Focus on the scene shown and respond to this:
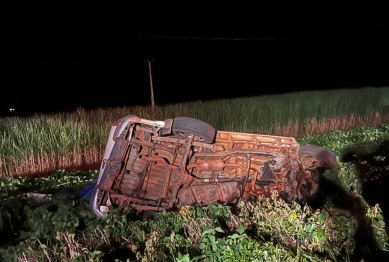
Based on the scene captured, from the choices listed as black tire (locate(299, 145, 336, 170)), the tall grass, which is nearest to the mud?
black tire (locate(299, 145, 336, 170))

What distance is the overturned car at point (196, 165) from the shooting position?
595 centimetres

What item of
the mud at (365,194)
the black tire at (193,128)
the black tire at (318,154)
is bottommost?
the mud at (365,194)

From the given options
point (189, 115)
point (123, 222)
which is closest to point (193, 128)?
point (123, 222)

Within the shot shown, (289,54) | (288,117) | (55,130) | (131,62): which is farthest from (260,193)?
(289,54)

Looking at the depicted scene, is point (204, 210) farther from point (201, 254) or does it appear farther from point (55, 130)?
point (55, 130)

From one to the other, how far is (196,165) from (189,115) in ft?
21.6

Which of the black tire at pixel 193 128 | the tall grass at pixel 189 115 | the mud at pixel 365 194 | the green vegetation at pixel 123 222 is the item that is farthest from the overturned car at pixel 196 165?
the tall grass at pixel 189 115

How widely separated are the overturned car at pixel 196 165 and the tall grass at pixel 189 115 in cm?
397

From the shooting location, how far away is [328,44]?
35.7 metres

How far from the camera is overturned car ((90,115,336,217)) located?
5.95 meters

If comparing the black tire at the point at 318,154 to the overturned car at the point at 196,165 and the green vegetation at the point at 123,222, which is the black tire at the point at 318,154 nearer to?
the overturned car at the point at 196,165

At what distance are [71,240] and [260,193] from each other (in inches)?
106

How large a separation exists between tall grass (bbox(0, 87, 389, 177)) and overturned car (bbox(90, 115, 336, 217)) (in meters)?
3.97

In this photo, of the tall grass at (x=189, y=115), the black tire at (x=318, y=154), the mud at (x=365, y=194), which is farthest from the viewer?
the tall grass at (x=189, y=115)
